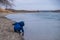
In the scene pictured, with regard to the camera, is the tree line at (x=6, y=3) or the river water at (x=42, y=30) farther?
the tree line at (x=6, y=3)

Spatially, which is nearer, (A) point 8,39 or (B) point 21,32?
(A) point 8,39

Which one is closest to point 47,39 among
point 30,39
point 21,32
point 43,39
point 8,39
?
point 43,39

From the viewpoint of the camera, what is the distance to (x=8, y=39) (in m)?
9.48

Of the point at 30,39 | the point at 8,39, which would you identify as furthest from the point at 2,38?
the point at 30,39

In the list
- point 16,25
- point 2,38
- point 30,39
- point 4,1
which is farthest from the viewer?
point 4,1

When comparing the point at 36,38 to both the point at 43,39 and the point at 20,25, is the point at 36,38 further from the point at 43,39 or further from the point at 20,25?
the point at 20,25

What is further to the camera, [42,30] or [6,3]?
[6,3]

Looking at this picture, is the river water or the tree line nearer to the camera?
the river water

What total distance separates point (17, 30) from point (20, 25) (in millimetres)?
406

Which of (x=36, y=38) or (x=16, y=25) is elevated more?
(x=16, y=25)

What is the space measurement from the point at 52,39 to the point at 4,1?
54.4ft

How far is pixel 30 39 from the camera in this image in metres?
11.2

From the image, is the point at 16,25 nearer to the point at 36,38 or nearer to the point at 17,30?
the point at 17,30

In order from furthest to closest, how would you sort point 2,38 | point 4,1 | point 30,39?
point 4,1
point 30,39
point 2,38
